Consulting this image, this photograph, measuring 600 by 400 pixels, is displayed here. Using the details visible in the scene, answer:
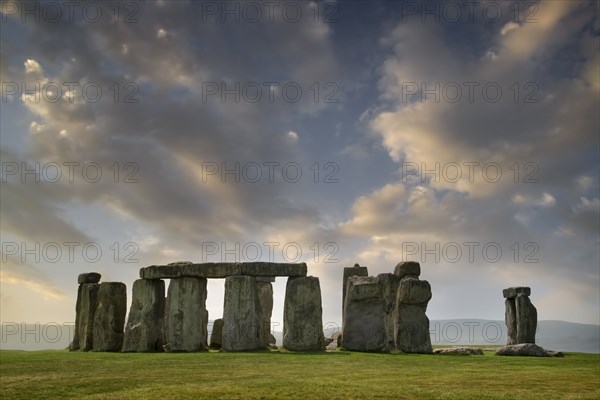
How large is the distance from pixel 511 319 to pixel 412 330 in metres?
9.58

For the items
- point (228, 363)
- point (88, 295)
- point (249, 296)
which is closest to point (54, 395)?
point (228, 363)

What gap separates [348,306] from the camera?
22.4 metres

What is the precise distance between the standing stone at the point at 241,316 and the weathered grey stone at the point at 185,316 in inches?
45.9

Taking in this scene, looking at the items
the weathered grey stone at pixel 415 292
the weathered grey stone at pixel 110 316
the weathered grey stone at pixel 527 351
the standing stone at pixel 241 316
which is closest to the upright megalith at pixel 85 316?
the weathered grey stone at pixel 110 316

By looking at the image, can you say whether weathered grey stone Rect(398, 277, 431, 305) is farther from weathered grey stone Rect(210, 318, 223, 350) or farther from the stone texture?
weathered grey stone Rect(210, 318, 223, 350)

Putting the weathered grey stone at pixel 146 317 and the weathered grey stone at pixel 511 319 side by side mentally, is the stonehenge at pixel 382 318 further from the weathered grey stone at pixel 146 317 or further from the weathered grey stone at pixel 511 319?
the weathered grey stone at pixel 511 319

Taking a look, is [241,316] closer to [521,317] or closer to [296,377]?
[296,377]

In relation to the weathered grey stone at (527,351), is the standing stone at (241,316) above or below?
above

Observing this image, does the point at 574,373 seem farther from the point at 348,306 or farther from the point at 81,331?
the point at 81,331

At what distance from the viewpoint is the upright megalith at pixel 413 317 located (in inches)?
848

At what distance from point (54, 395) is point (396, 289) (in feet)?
48.9

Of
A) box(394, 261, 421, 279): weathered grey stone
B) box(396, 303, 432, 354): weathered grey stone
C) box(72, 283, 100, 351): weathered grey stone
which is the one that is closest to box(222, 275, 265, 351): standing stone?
box(396, 303, 432, 354): weathered grey stone

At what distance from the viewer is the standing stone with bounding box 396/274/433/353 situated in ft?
70.7

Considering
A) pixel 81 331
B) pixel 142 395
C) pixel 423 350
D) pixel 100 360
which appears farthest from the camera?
pixel 81 331
